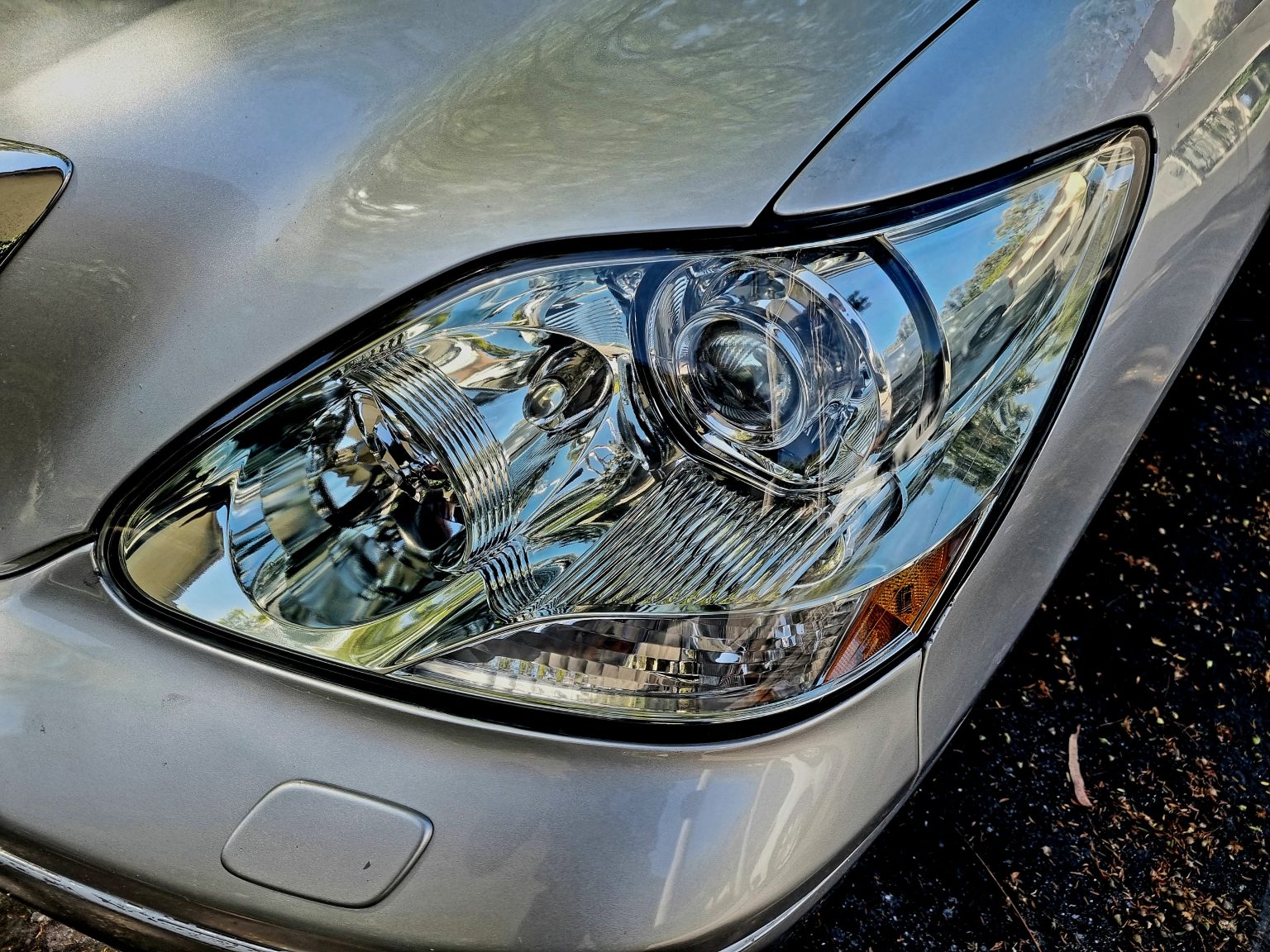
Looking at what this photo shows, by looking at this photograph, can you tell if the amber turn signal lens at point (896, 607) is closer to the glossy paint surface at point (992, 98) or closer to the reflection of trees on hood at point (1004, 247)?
the reflection of trees on hood at point (1004, 247)

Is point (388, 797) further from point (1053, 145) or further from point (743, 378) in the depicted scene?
point (1053, 145)

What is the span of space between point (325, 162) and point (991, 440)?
29.3 inches

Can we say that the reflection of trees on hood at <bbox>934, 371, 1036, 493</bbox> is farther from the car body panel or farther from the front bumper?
the front bumper

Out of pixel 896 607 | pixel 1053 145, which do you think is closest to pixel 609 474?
pixel 896 607

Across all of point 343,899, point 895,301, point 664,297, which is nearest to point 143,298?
point 664,297

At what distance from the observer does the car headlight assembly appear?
0.98m

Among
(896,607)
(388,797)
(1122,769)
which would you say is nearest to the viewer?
(388,797)

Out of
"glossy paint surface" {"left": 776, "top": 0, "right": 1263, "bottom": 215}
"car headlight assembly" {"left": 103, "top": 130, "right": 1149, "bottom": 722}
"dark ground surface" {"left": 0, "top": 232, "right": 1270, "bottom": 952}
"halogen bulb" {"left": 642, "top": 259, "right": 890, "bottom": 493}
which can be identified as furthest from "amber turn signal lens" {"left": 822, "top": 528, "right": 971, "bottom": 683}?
"dark ground surface" {"left": 0, "top": 232, "right": 1270, "bottom": 952}

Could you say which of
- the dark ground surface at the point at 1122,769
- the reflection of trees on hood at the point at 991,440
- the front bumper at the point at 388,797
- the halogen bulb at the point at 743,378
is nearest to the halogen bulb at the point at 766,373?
the halogen bulb at the point at 743,378

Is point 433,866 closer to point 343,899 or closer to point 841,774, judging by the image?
point 343,899

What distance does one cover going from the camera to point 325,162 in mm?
995

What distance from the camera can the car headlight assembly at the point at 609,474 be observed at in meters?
0.98

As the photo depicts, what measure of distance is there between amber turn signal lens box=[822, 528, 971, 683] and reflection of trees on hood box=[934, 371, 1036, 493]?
0.06m

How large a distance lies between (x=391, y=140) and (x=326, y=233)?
12 centimetres
